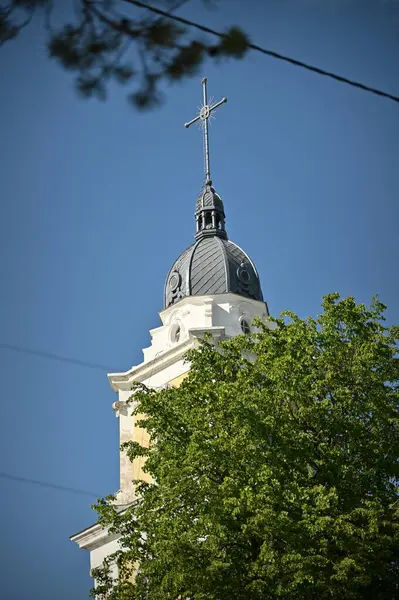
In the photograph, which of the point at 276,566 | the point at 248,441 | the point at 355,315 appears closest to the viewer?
the point at 276,566

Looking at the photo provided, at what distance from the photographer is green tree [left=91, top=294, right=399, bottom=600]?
2278cm

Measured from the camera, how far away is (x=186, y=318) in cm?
4197

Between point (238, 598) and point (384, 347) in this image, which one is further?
point (384, 347)

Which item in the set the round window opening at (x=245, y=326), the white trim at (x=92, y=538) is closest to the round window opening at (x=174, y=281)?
the round window opening at (x=245, y=326)

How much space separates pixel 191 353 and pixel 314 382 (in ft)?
11.9

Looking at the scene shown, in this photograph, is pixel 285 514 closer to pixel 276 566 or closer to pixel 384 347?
pixel 276 566

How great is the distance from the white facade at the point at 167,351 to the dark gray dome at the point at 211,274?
0.56 metres

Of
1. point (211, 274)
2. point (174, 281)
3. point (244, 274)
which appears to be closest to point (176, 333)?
point (174, 281)

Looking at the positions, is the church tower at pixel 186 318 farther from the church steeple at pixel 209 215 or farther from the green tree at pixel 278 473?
the green tree at pixel 278 473

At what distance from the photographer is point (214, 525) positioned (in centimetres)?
2358

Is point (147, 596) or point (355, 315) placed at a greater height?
point (355, 315)

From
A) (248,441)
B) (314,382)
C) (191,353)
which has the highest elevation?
(191,353)

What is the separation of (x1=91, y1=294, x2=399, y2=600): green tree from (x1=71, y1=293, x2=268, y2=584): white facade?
11.6 meters

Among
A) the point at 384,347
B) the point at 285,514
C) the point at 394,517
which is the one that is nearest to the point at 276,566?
the point at 285,514
